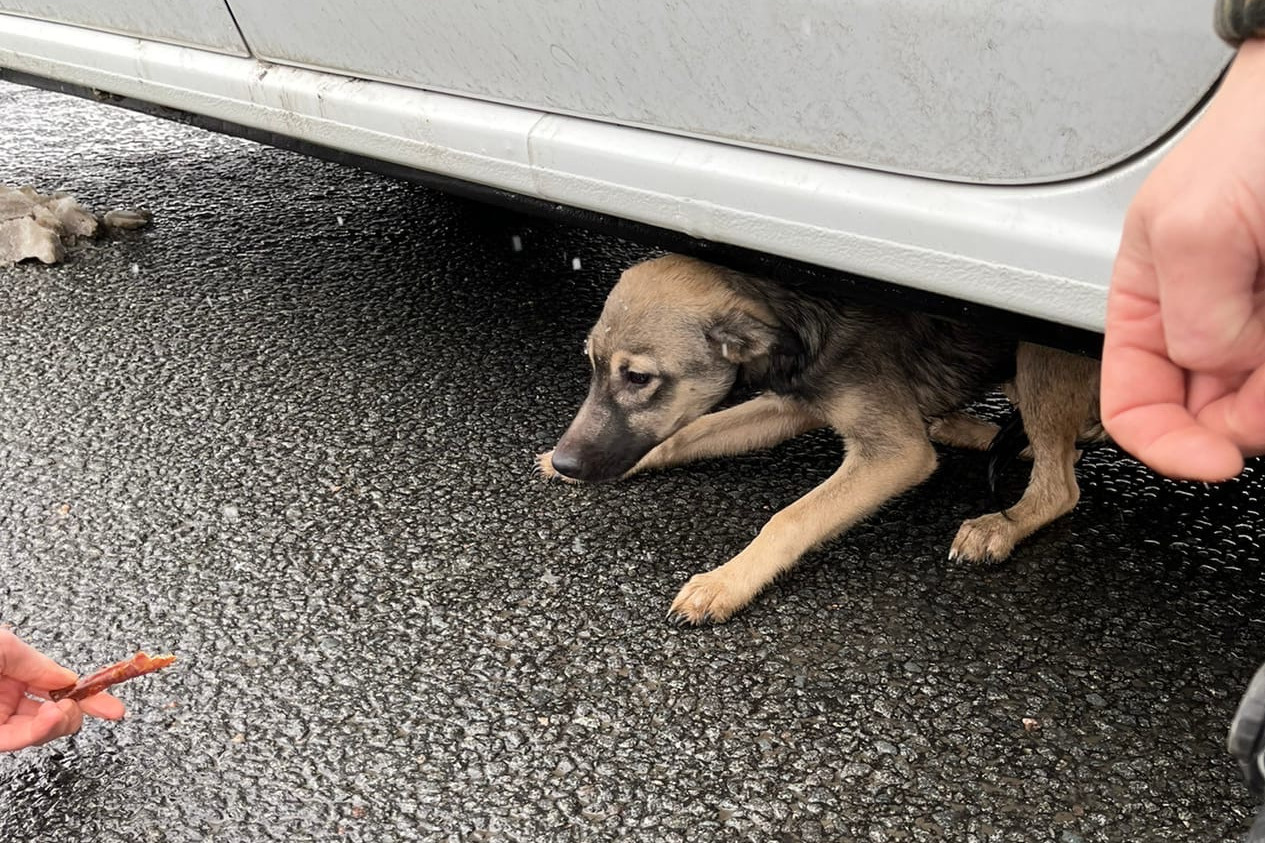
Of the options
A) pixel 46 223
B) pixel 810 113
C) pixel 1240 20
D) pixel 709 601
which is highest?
pixel 1240 20

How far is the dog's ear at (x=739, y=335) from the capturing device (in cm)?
265

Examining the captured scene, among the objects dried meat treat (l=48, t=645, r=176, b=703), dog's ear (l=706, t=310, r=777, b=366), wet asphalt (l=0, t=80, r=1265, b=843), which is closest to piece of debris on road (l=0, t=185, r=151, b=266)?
wet asphalt (l=0, t=80, r=1265, b=843)

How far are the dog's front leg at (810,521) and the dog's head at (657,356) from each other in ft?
1.14

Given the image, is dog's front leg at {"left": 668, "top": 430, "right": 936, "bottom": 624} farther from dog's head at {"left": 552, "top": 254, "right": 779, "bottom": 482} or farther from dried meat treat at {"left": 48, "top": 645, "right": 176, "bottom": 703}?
dried meat treat at {"left": 48, "top": 645, "right": 176, "bottom": 703}

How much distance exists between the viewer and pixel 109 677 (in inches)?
83.0

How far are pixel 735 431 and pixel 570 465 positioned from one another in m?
0.59

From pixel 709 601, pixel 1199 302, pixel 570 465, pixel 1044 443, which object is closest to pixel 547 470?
pixel 570 465

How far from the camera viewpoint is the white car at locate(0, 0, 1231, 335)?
1709 millimetres

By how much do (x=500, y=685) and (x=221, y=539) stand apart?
2.99 feet

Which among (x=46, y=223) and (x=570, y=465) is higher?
(x=570, y=465)

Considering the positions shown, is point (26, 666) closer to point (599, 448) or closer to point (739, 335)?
point (599, 448)

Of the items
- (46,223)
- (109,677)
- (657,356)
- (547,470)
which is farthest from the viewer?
(46,223)

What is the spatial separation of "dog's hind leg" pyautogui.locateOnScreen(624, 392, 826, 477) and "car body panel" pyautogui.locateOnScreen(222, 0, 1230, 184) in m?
1.02

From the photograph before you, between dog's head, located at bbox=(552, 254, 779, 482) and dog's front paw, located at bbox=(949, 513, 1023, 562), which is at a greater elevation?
dog's head, located at bbox=(552, 254, 779, 482)
